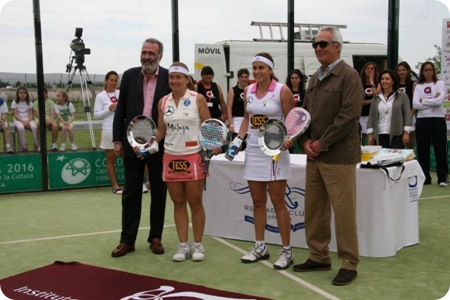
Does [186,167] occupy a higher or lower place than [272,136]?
lower

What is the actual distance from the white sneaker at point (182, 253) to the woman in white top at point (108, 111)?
3.47 metres

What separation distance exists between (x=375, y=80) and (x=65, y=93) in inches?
170

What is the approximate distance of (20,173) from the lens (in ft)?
26.4

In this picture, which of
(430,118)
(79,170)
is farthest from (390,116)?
(79,170)

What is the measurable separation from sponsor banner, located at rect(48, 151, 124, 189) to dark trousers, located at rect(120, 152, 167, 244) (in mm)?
3729

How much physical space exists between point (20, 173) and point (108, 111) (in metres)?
1.57

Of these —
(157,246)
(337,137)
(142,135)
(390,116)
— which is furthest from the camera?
(390,116)

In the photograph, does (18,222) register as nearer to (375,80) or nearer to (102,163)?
(102,163)

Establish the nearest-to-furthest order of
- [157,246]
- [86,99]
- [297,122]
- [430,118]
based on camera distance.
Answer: [297,122] < [157,246] < [430,118] < [86,99]

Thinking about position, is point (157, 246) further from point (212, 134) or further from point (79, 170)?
point (79, 170)

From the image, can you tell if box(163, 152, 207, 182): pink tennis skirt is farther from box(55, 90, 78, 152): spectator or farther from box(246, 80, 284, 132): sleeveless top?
box(55, 90, 78, 152): spectator

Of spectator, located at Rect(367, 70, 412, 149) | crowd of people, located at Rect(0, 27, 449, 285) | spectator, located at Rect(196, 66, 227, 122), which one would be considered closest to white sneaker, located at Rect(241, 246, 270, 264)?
crowd of people, located at Rect(0, 27, 449, 285)

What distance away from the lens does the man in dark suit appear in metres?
4.69

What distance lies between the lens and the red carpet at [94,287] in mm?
3682
